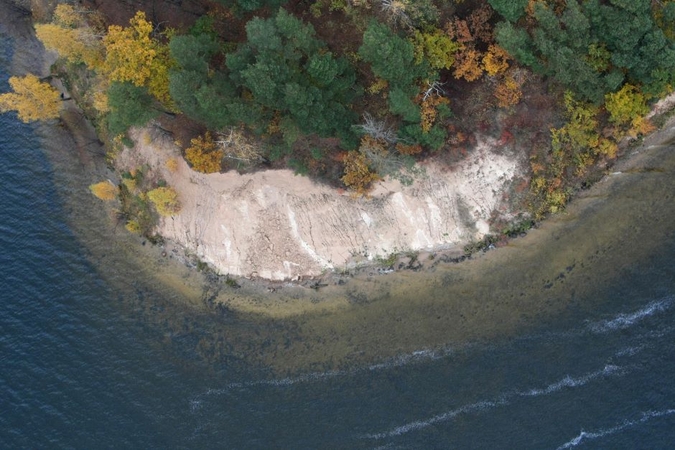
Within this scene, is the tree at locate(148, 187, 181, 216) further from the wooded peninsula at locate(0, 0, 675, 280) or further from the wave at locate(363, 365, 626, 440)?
the wave at locate(363, 365, 626, 440)

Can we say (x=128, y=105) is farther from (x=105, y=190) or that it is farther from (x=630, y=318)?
(x=630, y=318)

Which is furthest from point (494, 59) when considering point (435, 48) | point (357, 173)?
point (357, 173)

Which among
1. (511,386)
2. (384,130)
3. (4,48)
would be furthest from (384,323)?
(4,48)

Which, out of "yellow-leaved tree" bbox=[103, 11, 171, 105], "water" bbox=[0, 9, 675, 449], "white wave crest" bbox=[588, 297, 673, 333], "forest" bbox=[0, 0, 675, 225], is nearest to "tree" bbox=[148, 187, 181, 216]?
"forest" bbox=[0, 0, 675, 225]

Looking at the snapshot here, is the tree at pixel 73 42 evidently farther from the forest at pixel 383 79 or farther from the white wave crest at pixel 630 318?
the white wave crest at pixel 630 318

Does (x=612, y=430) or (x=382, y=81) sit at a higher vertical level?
(x=382, y=81)

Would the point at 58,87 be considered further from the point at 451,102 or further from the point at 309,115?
the point at 451,102
